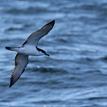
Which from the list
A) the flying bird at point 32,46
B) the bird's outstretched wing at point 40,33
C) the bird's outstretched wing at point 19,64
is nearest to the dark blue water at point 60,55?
the bird's outstretched wing at point 19,64

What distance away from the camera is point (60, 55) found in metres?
19.5

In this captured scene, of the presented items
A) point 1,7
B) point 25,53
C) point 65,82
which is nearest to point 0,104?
point 65,82

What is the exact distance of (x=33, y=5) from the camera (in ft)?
77.9

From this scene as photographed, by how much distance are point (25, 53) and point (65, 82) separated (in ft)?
19.5

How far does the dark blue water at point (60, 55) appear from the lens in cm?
1656

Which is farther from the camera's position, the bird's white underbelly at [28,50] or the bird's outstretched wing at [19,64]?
the bird's outstretched wing at [19,64]

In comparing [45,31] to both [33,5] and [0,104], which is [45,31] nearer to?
[0,104]

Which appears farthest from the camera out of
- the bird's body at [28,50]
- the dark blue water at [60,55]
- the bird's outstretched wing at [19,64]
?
the dark blue water at [60,55]

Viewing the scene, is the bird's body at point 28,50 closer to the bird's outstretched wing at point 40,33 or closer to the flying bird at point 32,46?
the flying bird at point 32,46

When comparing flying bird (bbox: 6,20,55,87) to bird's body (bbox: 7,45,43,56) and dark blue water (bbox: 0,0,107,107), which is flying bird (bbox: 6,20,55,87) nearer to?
bird's body (bbox: 7,45,43,56)

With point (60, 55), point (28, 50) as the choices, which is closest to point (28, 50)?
point (28, 50)

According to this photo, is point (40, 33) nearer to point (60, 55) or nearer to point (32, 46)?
point (32, 46)

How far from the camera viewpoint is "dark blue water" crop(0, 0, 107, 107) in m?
16.6

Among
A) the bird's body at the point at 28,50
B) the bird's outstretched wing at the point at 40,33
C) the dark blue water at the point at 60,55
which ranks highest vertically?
the bird's outstretched wing at the point at 40,33
